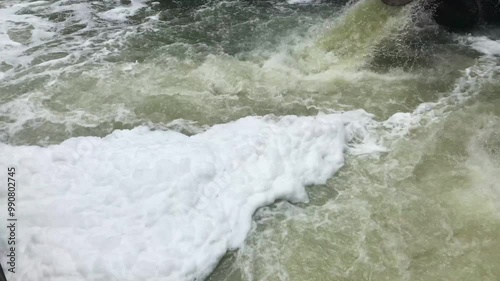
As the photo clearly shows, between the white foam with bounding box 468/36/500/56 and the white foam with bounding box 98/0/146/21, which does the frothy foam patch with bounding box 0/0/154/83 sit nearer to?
the white foam with bounding box 98/0/146/21

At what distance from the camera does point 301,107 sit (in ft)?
21.6

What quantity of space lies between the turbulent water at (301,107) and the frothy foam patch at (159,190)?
0.13 ft

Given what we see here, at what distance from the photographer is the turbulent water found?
4484 mm

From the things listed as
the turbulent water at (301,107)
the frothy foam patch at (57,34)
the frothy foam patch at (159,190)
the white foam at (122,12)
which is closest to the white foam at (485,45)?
the turbulent water at (301,107)

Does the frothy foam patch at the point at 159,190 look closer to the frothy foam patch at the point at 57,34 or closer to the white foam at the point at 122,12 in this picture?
the frothy foam patch at the point at 57,34

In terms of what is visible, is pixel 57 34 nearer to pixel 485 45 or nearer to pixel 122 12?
pixel 122 12

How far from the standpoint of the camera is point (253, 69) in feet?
24.3

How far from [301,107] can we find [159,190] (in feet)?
9.16

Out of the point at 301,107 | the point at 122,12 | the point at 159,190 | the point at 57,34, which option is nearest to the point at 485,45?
the point at 301,107

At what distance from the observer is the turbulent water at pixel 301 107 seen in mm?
4484

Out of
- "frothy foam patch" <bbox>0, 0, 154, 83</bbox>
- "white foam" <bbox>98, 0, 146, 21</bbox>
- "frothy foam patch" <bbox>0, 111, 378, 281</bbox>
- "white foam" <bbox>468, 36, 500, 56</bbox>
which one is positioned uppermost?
"white foam" <bbox>468, 36, 500, 56</bbox>

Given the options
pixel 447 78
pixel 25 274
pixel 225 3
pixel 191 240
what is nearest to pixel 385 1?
pixel 447 78

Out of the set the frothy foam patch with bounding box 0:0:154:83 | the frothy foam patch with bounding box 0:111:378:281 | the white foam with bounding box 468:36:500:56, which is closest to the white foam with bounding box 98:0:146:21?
the frothy foam patch with bounding box 0:0:154:83

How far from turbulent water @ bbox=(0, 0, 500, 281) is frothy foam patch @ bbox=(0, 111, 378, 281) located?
40mm
